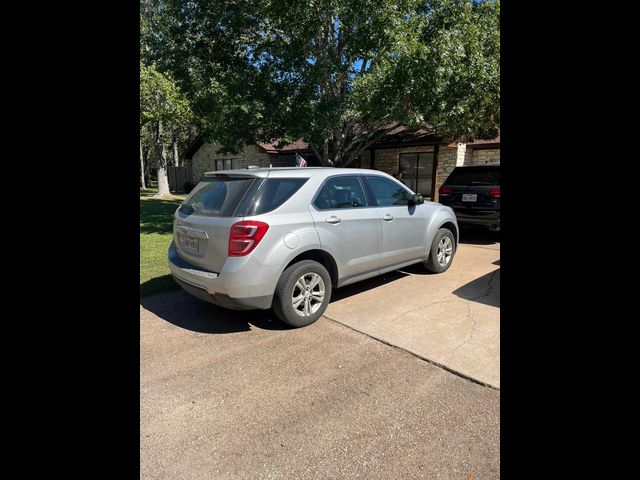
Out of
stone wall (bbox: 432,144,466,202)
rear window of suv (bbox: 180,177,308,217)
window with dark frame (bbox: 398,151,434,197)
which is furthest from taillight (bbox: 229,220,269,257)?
window with dark frame (bbox: 398,151,434,197)

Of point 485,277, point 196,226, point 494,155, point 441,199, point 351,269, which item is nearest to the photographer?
point 196,226

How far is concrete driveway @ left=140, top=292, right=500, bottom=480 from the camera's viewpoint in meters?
2.34

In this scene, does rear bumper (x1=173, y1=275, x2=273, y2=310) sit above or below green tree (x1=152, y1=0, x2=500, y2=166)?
below

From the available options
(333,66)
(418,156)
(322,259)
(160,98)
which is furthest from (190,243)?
(418,156)

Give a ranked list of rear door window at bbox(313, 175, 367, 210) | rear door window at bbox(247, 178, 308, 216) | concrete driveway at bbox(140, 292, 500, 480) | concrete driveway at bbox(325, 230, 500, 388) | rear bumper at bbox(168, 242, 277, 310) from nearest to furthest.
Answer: concrete driveway at bbox(140, 292, 500, 480) → concrete driveway at bbox(325, 230, 500, 388) → rear bumper at bbox(168, 242, 277, 310) → rear door window at bbox(247, 178, 308, 216) → rear door window at bbox(313, 175, 367, 210)

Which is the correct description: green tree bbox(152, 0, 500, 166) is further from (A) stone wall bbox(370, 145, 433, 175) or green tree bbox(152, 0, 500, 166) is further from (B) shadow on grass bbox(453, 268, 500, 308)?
(B) shadow on grass bbox(453, 268, 500, 308)

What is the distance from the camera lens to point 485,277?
6102 mm

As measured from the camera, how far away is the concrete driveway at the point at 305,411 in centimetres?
234

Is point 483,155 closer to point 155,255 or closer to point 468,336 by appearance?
point 155,255

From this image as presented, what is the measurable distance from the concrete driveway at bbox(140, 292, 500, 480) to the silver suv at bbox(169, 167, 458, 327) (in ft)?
1.60
